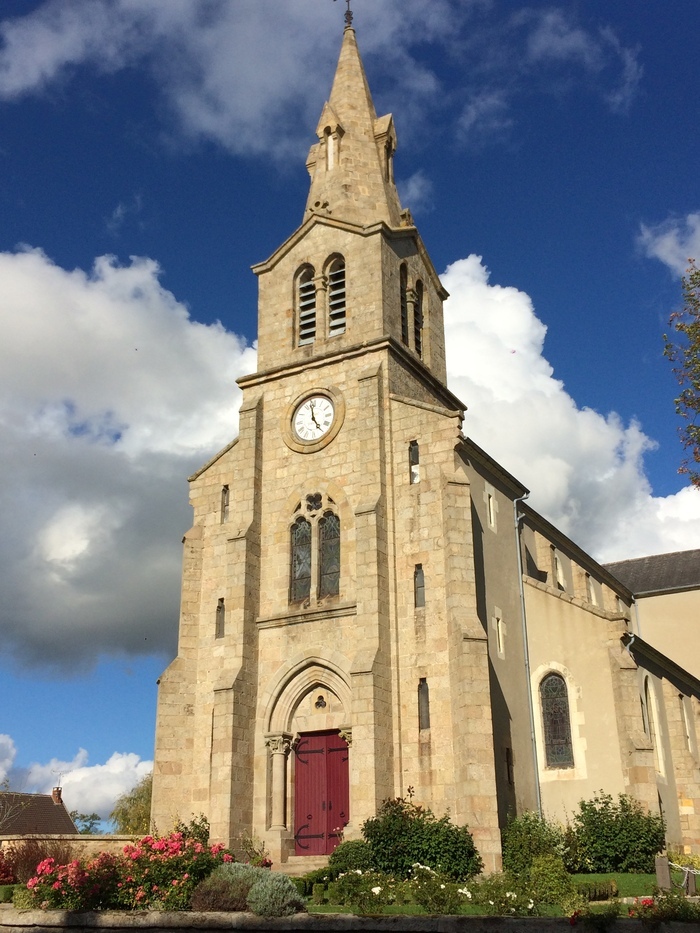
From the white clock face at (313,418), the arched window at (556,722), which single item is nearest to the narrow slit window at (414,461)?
the white clock face at (313,418)

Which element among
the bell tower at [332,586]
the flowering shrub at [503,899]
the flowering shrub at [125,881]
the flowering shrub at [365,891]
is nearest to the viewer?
the flowering shrub at [503,899]

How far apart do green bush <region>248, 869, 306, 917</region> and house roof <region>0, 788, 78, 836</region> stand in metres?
31.9

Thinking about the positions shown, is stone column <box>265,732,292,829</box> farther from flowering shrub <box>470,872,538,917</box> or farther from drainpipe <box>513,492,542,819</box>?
flowering shrub <box>470,872,538,917</box>

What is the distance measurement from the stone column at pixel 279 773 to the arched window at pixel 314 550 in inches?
147

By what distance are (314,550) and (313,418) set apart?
4.32 meters

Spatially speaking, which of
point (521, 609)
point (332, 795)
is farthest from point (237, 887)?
point (521, 609)

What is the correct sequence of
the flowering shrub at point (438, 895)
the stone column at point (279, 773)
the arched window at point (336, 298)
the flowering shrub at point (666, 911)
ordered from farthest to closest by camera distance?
the arched window at point (336, 298) < the stone column at point (279, 773) < the flowering shrub at point (438, 895) < the flowering shrub at point (666, 911)

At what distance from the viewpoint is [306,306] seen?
30.3 metres

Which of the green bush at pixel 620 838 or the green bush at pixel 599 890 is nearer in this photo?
the green bush at pixel 599 890

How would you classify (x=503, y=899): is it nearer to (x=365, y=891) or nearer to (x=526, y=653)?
(x=365, y=891)

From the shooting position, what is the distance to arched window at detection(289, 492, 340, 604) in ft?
83.7

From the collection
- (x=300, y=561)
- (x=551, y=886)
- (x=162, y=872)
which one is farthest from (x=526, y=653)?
(x=162, y=872)

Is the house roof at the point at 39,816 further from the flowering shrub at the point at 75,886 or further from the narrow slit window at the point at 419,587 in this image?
the flowering shrub at the point at 75,886

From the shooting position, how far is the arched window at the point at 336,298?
29.3 m
